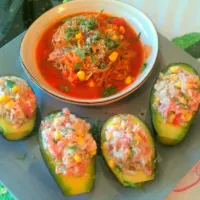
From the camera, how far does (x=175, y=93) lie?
1587 mm

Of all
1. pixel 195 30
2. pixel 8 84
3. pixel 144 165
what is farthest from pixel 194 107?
pixel 8 84

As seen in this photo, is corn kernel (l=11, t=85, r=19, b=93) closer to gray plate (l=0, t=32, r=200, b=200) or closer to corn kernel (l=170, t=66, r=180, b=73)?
gray plate (l=0, t=32, r=200, b=200)

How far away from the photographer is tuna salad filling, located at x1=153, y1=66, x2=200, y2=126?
1562 mm

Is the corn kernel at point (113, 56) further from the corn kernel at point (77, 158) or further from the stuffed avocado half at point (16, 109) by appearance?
the corn kernel at point (77, 158)

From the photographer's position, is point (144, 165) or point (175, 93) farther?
point (175, 93)

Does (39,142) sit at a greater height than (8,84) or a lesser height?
lesser

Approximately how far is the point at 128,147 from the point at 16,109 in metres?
0.47

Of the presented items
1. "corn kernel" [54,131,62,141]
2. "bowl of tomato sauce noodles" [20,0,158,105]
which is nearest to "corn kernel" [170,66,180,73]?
"bowl of tomato sauce noodles" [20,0,158,105]

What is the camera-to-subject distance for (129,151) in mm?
1473

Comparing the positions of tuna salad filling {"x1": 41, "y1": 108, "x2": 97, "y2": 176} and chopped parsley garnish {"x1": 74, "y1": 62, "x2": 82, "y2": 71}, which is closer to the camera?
tuna salad filling {"x1": 41, "y1": 108, "x2": 97, "y2": 176}

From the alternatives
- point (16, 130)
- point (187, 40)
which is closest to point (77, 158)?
point (16, 130)

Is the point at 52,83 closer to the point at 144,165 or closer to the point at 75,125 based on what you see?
the point at 75,125

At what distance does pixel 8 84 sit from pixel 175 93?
690mm

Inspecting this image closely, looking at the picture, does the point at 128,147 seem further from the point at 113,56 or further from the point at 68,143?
the point at 113,56
